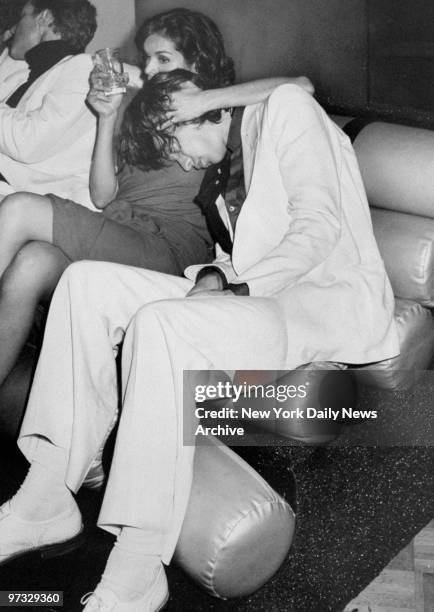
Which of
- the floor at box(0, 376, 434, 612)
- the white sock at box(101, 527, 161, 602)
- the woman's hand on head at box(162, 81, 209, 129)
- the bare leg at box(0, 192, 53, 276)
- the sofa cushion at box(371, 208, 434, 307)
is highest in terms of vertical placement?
the woman's hand on head at box(162, 81, 209, 129)

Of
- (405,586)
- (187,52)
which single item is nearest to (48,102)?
(187,52)

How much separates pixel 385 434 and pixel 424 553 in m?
0.24

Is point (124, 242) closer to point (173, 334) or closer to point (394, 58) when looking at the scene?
point (173, 334)

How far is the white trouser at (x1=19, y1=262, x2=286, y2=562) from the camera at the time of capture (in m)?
1.13

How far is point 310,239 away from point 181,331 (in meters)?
0.30

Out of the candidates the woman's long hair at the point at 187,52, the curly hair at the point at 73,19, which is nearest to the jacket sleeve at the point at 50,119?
the curly hair at the point at 73,19

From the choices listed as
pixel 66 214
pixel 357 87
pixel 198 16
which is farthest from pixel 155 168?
pixel 357 87

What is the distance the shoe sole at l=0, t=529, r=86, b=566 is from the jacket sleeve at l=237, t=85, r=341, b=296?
550 mm

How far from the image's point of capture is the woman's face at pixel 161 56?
1.67 meters

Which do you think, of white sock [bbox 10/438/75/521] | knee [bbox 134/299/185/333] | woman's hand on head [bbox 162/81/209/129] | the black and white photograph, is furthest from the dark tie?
white sock [bbox 10/438/75/521]

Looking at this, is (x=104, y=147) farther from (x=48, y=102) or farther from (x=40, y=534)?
(x=40, y=534)

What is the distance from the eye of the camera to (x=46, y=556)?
1.35 metres

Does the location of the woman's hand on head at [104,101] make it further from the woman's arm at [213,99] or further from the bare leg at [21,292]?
the bare leg at [21,292]

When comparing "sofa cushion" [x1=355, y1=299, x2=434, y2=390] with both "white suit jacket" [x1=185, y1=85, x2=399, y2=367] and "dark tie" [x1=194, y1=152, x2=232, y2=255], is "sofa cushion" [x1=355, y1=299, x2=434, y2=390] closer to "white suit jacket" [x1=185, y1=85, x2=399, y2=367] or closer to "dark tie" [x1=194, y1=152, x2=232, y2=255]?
"white suit jacket" [x1=185, y1=85, x2=399, y2=367]
